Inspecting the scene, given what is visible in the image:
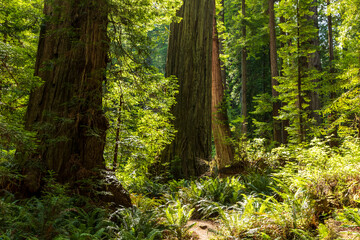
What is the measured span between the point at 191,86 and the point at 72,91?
3952 millimetres

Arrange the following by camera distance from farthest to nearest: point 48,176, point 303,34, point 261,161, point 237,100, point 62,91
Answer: point 237,100
point 303,34
point 261,161
point 62,91
point 48,176

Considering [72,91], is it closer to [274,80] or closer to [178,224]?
[178,224]

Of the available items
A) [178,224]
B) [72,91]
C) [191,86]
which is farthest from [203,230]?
[191,86]

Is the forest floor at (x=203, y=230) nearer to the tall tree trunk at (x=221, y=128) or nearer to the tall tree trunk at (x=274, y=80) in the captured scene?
the tall tree trunk at (x=221, y=128)

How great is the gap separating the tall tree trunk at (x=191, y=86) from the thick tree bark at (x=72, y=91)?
2881 mm

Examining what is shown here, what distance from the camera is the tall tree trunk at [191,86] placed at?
718 cm

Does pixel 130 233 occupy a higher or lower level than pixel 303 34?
lower

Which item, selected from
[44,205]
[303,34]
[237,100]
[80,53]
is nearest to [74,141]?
[44,205]

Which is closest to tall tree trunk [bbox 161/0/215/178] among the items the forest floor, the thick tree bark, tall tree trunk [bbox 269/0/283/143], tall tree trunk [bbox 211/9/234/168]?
tall tree trunk [bbox 211/9/234/168]

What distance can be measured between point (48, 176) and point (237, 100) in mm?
19560

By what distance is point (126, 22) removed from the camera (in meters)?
4.34

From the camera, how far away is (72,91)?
423cm

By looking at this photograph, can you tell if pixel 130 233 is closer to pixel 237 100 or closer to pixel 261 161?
pixel 261 161

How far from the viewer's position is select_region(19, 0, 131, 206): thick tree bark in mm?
4070
